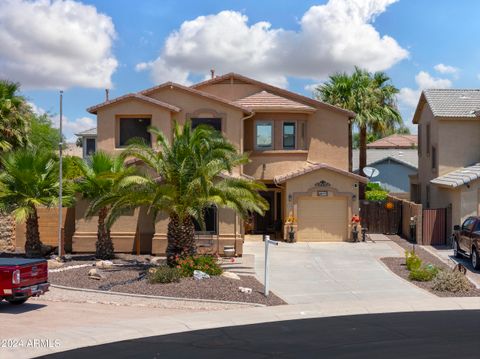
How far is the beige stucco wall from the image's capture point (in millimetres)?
30062

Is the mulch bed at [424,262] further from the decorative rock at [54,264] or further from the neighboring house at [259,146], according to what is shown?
the decorative rock at [54,264]

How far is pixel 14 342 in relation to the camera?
487 inches

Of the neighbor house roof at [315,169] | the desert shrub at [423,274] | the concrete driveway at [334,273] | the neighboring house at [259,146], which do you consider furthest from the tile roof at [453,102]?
the desert shrub at [423,274]

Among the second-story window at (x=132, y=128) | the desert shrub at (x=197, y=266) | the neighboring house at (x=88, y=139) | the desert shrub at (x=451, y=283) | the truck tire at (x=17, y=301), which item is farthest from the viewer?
the neighboring house at (x=88, y=139)

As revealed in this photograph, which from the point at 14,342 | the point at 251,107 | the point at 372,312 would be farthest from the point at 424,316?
the point at 251,107

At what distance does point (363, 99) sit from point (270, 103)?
38.2ft

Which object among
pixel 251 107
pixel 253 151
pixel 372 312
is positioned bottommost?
pixel 372 312

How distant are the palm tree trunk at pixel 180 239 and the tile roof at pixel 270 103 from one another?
11439 mm

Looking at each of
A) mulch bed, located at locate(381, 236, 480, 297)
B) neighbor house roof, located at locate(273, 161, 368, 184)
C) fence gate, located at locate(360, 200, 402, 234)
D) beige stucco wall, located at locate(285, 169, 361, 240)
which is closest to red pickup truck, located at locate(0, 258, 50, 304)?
mulch bed, located at locate(381, 236, 480, 297)

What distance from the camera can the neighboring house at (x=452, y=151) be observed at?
28.1m

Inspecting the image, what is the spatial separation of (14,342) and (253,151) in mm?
20415

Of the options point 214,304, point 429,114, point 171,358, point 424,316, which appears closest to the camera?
point 171,358

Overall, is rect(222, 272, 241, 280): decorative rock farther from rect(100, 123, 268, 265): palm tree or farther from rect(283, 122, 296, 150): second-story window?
rect(283, 122, 296, 150): second-story window

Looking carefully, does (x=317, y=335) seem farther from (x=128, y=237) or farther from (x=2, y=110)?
(x=2, y=110)
